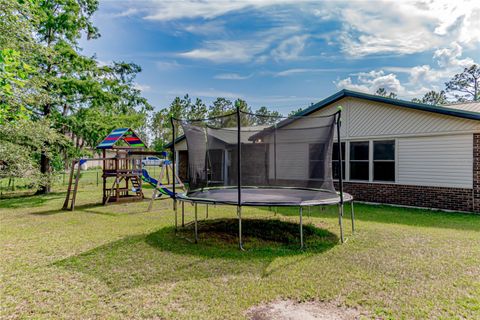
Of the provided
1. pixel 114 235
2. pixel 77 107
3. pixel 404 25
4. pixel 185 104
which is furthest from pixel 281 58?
pixel 185 104

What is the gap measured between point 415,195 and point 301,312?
663 cm

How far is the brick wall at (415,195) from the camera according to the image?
6672mm

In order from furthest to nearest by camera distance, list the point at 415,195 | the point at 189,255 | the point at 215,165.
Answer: the point at 415,195, the point at 215,165, the point at 189,255

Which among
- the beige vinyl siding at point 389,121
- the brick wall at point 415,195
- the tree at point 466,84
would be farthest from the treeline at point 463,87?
the brick wall at point 415,195

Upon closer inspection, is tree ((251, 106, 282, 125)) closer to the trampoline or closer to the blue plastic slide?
the trampoline

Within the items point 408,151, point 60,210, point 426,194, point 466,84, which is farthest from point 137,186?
point 466,84

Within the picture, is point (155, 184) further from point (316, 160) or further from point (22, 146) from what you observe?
point (316, 160)

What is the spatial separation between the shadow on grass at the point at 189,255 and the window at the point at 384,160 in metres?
4.18

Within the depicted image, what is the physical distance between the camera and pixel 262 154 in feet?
17.7

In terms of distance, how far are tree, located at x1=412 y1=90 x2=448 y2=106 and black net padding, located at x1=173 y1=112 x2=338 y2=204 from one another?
39.9 meters

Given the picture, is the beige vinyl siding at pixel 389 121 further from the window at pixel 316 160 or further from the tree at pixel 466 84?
the tree at pixel 466 84

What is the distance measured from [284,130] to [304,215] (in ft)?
7.05

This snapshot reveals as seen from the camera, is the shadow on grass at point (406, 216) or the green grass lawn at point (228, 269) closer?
the green grass lawn at point (228, 269)

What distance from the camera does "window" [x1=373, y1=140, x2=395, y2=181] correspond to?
788 cm
